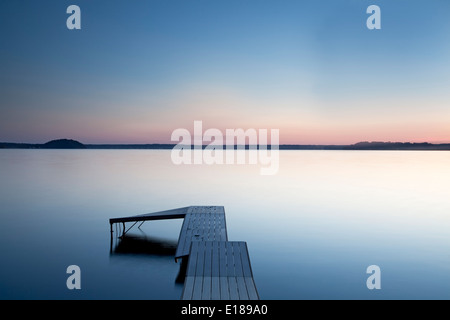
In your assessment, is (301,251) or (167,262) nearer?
(167,262)

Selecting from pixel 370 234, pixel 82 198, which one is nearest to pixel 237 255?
pixel 370 234

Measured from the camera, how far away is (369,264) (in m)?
13.4

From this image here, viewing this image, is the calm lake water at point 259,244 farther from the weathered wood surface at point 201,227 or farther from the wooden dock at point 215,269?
the wooden dock at point 215,269

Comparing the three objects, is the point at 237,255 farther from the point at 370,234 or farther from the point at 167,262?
the point at 370,234

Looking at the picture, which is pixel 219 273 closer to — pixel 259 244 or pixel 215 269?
pixel 215 269

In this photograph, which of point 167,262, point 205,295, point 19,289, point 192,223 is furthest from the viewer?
point 192,223

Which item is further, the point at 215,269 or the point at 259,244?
the point at 259,244

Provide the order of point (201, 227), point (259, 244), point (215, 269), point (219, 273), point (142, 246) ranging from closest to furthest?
1. point (219, 273)
2. point (215, 269)
3. point (201, 227)
4. point (142, 246)
5. point (259, 244)

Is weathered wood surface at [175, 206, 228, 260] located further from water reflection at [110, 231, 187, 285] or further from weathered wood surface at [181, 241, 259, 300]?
weathered wood surface at [181, 241, 259, 300]

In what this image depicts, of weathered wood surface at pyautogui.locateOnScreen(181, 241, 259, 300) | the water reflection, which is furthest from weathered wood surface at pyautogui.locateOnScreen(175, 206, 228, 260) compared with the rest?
weathered wood surface at pyautogui.locateOnScreen(181, 241, 259, 300)

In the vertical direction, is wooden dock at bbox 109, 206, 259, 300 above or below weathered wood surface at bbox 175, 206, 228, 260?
above

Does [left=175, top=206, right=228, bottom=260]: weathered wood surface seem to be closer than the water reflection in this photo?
Yes

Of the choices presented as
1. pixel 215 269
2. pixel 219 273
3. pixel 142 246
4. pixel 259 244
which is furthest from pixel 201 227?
pixel 219 273
